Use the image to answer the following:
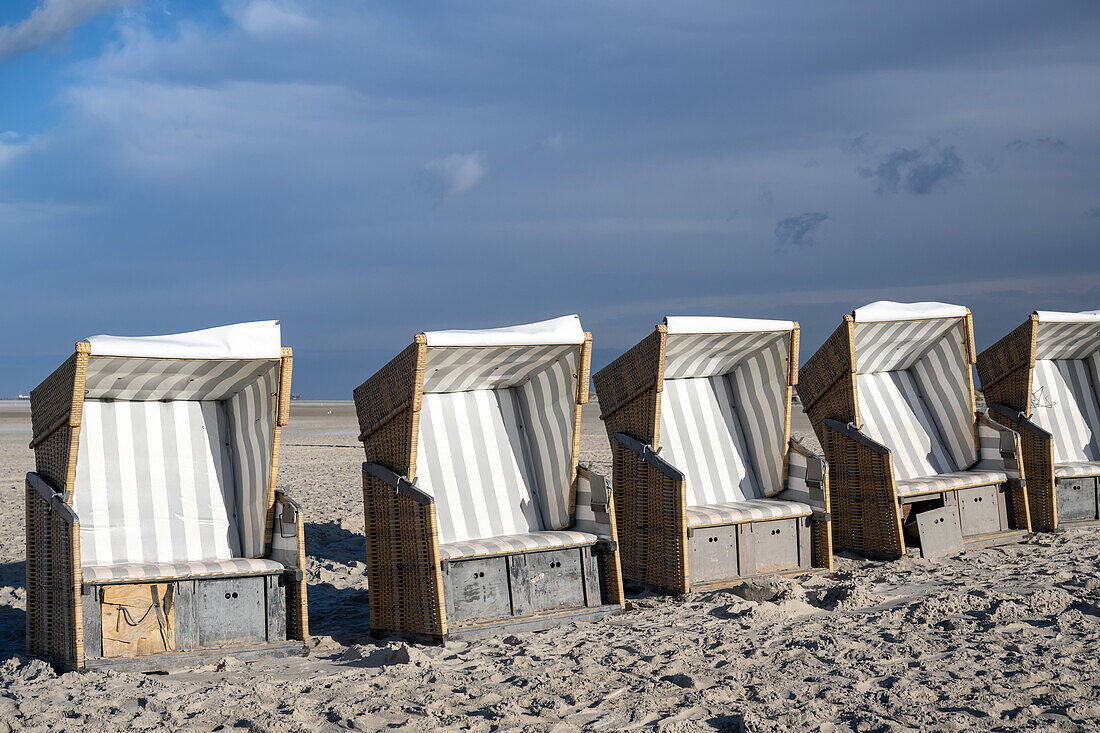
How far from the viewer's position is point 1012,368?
1014 centimetres

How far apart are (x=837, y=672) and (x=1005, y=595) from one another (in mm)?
1989

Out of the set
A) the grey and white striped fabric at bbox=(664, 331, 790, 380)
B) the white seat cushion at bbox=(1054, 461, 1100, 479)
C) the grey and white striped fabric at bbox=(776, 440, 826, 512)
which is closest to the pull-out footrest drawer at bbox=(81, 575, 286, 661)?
the grey and white striped fabric at bbox=(664, 331, 790, 380)

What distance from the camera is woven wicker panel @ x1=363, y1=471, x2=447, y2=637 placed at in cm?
635

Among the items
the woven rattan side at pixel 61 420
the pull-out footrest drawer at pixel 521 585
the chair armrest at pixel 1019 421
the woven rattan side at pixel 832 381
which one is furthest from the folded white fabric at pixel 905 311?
the woven rattan side at pixel 61 420

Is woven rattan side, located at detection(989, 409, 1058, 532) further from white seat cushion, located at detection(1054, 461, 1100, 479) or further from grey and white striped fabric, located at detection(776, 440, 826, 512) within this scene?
grey and white striped fabric, located at detection(776, 440, 826, 512)

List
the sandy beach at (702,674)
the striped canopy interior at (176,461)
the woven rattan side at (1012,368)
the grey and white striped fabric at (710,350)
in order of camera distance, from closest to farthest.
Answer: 1. the sandy beach at (702,674)
2. the striped canopy interior at (176,461)
3. the grey and white striped fabric at (710,350)
4. the woven rattan side at (1012,368)

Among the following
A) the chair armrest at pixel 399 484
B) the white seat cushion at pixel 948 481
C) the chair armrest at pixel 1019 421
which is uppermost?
the chair armrest at pixel 1019 421

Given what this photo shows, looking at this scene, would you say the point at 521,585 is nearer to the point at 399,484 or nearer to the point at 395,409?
the point at 399,484

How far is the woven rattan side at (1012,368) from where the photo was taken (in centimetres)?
994

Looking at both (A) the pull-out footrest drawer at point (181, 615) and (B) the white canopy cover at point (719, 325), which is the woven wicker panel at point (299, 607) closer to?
(A) the pull-out footrest drawer at point (181, 615)

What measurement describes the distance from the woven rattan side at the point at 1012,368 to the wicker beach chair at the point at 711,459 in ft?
10.6

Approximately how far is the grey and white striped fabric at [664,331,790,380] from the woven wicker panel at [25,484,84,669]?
445 centimetres

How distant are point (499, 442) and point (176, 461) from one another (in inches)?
97.9

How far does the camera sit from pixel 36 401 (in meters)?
6.51
